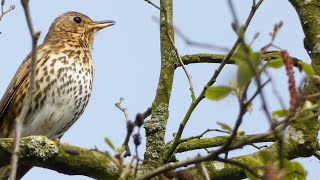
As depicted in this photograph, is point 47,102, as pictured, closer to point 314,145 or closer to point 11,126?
point 11,126

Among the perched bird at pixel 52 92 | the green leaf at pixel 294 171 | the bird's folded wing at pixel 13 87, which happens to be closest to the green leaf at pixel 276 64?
the green leaf at pixel 294 171

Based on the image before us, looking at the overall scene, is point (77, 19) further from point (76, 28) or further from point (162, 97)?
point (162, 97)

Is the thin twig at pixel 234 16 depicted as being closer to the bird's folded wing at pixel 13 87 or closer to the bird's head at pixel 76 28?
the bird's folded wing at pixel 13 87

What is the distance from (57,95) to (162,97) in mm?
1081

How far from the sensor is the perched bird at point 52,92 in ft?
20.6

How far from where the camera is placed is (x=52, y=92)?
628 cm

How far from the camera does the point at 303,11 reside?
5.41 m

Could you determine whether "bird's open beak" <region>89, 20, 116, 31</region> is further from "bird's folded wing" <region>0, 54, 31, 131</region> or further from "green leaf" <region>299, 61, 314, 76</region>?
"green leaf" <region>299, 61, 314, 76</region>

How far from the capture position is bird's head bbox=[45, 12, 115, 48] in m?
7.40

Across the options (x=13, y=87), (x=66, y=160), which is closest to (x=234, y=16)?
(x=66, y=160)

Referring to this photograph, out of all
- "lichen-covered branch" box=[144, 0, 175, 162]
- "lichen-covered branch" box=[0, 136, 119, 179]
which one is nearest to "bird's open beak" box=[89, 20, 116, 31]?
"lichen-covered branch" box=[144, 0, 175, 162]

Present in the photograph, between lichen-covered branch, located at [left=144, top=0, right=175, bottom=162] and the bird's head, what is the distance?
1445 millimetres

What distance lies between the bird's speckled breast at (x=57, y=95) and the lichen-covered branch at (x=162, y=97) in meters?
0.88

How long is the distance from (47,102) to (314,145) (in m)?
2.47
